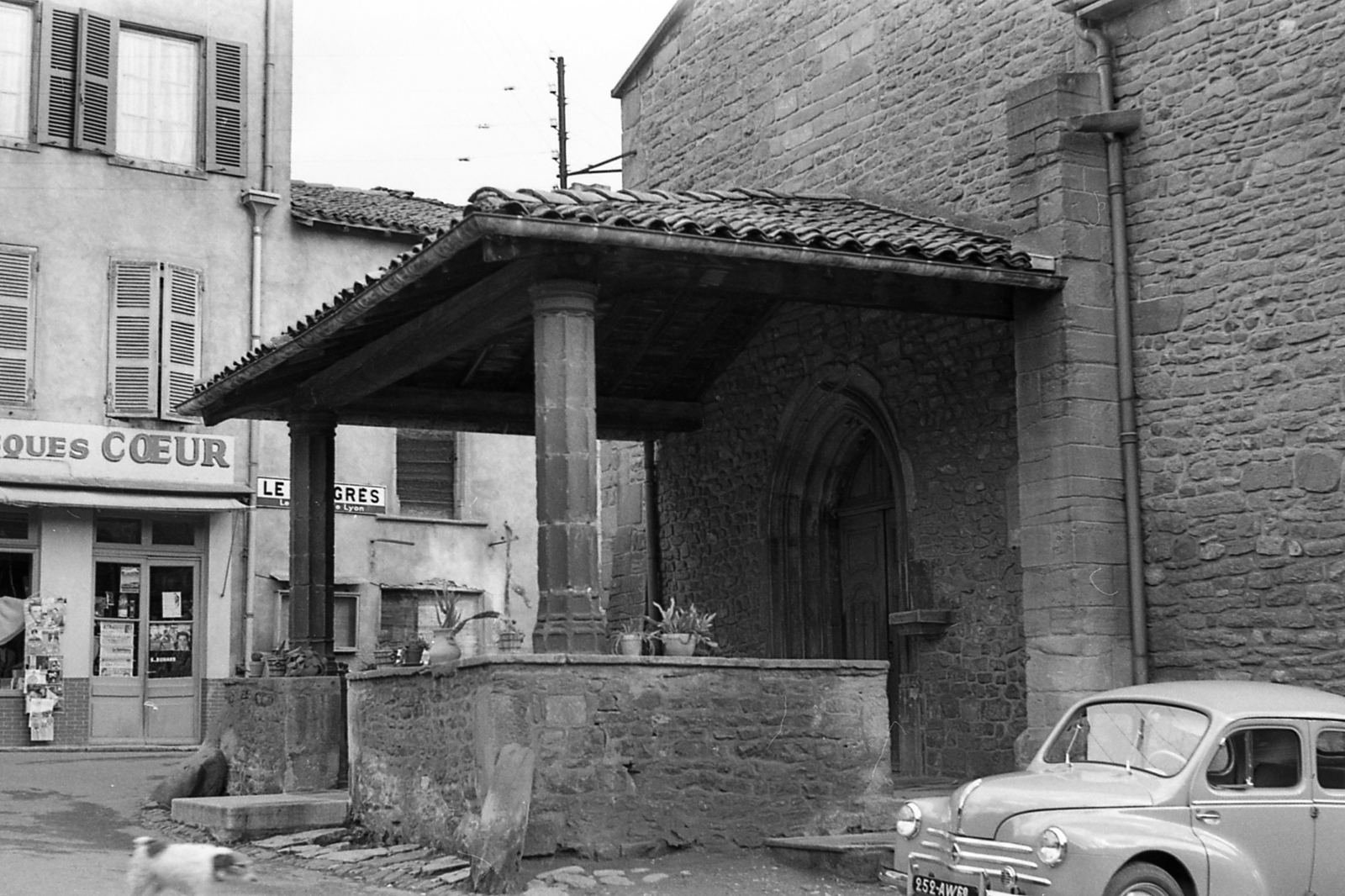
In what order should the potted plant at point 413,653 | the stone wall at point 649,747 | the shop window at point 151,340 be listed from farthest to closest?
the shop window at point 151,340
the potted plant at point 413,653
the stone wall at point 649,747

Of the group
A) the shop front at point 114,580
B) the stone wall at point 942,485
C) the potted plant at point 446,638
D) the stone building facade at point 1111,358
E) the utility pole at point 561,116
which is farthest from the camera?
the utility pole at point 561,116

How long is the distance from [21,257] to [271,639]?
18.0 ft

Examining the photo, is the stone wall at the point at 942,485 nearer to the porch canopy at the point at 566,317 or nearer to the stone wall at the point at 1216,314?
the porch canopy at the point at 566,317

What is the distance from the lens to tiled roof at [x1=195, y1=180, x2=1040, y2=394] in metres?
9.53

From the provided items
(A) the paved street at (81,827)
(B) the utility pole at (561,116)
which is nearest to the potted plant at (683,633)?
(A) the paved street at (81,827)

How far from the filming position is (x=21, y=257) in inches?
757

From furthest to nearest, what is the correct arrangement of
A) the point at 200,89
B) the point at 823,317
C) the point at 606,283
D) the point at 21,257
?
the point at 200,89 → the point at 21,257 → the point at 823,317 → the point at 606,283

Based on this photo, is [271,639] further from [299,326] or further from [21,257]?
[299,326]

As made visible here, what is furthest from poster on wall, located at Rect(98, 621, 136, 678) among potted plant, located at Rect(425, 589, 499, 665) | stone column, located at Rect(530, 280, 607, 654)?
stone column, located at Rect(530, 280, 607, 654)

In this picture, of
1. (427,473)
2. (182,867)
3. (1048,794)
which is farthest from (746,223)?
(427,473)

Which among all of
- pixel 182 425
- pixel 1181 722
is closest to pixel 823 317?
pixel 1181 722

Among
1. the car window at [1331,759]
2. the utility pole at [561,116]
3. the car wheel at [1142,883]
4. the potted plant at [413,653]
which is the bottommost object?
the car wheel at [1142,883]

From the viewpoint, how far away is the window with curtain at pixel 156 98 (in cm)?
2017

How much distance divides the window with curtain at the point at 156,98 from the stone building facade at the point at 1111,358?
982 centimetres
